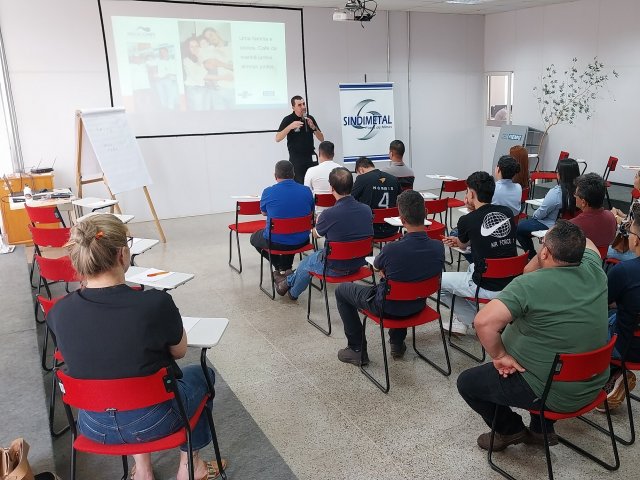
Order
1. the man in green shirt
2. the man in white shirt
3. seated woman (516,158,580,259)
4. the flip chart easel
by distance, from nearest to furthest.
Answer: the man in green shirt → seated woman (516,158,580,259) → the man in white shirt → the flip chart easel

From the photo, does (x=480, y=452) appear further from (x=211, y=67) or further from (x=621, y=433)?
(x=211, y=67)

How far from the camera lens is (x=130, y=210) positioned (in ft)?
25.7

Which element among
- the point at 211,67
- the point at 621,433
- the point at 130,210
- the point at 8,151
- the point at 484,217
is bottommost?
the point at 621,433

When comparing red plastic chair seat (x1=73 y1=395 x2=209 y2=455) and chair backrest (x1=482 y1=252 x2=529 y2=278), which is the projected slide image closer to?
chair backrest (x1=482 y1=252 x2=529 y2=278)

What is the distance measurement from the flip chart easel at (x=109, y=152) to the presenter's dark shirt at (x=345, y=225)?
3194 millimetres

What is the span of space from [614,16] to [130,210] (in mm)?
7645

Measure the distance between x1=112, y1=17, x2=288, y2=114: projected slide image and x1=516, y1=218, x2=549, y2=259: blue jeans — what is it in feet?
15.4

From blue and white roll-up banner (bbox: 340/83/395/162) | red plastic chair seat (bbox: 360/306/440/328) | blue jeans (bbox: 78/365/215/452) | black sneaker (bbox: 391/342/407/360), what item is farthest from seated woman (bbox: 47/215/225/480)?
blue and white roll-up banner (bbox: 340/83/395/162)

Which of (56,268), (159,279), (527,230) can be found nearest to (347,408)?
(159,279)

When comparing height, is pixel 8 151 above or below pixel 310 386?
above

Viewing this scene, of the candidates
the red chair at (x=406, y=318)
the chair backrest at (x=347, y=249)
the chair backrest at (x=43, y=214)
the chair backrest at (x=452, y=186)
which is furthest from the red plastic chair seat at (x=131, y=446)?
the chair backrest at (x=452, y=186)

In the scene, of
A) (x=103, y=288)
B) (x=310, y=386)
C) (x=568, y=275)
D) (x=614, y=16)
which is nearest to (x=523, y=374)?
(x=568, y=275)

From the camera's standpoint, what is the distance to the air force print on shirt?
354cm

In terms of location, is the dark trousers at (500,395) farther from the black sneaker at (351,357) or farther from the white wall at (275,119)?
the white wall at (275,119)
